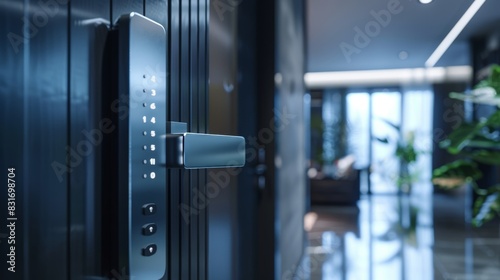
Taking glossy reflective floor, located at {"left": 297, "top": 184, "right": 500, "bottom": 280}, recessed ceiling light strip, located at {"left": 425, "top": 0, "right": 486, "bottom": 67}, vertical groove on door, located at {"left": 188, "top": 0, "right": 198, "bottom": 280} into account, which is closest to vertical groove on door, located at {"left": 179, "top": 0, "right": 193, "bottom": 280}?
vertical groove on door, located at {"left": 188, "top": 0, "right": 198, "bottom": 280}

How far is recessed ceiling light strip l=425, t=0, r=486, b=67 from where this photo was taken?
319cm

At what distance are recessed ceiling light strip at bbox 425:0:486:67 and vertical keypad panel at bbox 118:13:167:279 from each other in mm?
3395

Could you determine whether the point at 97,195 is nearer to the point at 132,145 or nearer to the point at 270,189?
the point at 132,145

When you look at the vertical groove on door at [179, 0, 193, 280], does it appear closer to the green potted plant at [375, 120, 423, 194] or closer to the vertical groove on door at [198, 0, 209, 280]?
the vertical groove on door at [198, 0, 209, 280]

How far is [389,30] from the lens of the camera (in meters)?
4.64

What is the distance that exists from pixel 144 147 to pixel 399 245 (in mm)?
4073

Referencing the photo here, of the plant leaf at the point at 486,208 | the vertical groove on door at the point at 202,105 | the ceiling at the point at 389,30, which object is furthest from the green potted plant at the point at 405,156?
the vertical groove on door at the point at 202,105

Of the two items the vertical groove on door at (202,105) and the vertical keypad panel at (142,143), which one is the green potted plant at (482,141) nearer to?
the vertical groove on door at (202,105)

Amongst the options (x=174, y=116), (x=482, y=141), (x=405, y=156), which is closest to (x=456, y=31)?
(x=482, y=141)

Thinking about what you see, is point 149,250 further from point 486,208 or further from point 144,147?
point 486,208

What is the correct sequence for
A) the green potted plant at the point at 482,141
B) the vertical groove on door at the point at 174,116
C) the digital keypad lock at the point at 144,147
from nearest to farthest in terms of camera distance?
the digital keypad lock at the point at 144,147 < the vertical groove on door at the point at 174,116 < the green potted plant at the point at 482,141

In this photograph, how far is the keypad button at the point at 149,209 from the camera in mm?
441

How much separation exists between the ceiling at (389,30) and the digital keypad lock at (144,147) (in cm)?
297

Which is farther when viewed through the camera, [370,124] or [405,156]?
[370,124]
